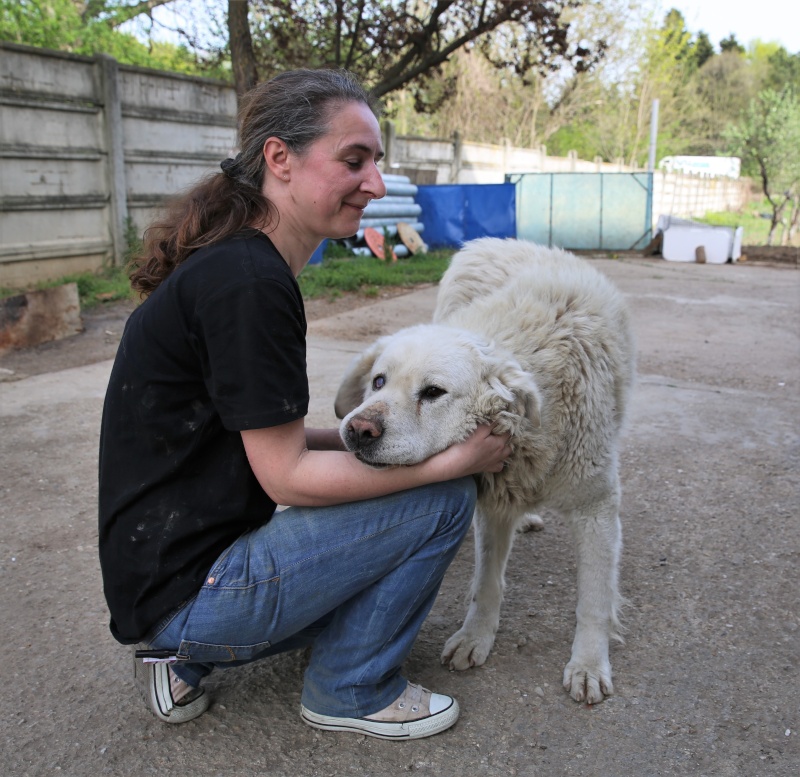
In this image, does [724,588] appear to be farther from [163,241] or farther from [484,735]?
[163,241]

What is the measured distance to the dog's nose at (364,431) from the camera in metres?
1.89

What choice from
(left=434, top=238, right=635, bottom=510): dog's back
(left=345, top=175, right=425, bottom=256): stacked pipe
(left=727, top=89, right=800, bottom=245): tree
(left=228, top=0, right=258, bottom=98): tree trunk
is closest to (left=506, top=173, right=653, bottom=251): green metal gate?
(left=345, top=175, right=425, bottom=256): stacked pipe

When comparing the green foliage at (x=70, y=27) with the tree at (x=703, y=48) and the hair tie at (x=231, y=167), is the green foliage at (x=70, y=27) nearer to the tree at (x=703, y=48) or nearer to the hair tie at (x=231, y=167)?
the hair tie at (x=231, y=167)

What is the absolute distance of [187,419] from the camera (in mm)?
1736

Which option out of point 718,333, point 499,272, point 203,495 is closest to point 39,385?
point 499,272

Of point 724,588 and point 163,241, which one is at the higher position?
point 163,241

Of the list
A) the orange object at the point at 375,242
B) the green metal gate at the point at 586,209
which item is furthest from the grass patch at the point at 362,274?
the green metal gate at the point at 586,209

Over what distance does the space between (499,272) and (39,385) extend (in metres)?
3.58

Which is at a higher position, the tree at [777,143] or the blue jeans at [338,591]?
the tree at [777,143]

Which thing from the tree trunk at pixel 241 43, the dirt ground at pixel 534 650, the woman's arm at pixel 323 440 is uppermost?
the tree trunk at pixel 241 43

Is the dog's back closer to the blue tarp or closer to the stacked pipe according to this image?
the stacked pipe

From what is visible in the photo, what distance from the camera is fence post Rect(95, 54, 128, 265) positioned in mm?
8852

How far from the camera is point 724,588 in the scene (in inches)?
108

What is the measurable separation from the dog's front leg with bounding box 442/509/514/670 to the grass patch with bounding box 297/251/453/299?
6.21 meters
